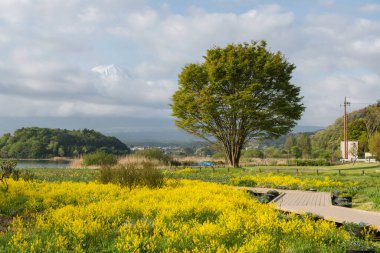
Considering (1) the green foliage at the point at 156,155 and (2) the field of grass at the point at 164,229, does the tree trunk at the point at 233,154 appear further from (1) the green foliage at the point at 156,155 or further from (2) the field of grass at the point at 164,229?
(2) the field of grass at the point at 164,229

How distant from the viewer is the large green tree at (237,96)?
31781 millimetres

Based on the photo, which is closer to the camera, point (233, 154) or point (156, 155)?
point (233, 154)

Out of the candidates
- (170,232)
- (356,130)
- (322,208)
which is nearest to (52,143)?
(356,130)

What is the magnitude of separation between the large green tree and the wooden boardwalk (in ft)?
57.3

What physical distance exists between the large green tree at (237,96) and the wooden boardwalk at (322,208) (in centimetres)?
1745

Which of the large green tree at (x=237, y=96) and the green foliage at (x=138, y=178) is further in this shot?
the large green tree at (x=237, y=96)

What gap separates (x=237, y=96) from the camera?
31562 millimetres

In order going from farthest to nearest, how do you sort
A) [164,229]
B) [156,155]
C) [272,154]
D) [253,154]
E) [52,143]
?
1. [272,154]
2. [253,154]
3. [52,143]
4. [156,155]
5. [164,229]

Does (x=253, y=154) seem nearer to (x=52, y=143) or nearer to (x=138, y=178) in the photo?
(x=52, y=143)

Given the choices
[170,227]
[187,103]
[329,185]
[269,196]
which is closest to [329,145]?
[187,103]

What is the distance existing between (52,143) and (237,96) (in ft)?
110

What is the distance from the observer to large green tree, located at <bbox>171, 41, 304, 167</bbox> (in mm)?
31781

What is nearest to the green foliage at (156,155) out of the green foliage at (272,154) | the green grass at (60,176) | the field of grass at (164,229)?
the green grass at (60,176)

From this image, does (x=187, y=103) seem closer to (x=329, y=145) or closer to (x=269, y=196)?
(x=269, y=196)
